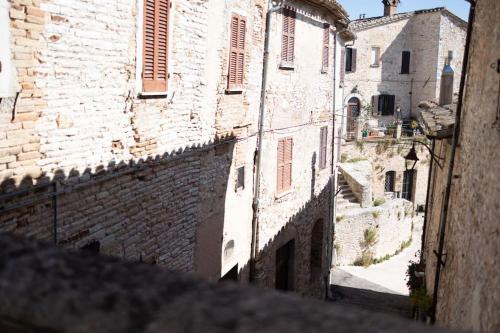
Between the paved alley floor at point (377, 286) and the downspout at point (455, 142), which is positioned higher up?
the downspout at point (455, 142)

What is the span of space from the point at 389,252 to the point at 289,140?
13.4 m

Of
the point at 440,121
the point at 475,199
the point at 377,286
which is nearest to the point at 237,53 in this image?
the point at 440,121

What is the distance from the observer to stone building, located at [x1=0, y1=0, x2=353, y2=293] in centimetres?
518

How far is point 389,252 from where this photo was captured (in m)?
24.2

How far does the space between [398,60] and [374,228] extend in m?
16.8

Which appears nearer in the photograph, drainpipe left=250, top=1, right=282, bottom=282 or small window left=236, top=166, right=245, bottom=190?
small window left=236, top=166, right=245, bottom=190

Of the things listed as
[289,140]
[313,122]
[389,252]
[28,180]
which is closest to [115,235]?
[28,180]

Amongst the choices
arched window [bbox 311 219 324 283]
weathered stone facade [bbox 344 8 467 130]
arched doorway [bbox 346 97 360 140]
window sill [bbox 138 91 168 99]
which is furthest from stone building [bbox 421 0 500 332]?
weathered stone facade [bbox 344 8 467 130]

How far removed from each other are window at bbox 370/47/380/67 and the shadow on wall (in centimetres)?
2696

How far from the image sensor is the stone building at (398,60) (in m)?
34.1

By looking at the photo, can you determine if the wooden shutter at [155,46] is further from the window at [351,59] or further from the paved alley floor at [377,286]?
the window at [351,59]

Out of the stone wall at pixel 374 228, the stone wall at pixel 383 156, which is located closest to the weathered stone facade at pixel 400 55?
the stone wall at pixel 383 156

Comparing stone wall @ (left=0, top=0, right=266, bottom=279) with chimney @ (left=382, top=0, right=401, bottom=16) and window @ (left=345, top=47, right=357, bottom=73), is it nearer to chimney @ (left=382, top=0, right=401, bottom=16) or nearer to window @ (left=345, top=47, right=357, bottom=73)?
window @ (left=345, top=47, right=357, bottom=73)

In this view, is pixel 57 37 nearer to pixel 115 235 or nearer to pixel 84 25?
pixel 84 25
